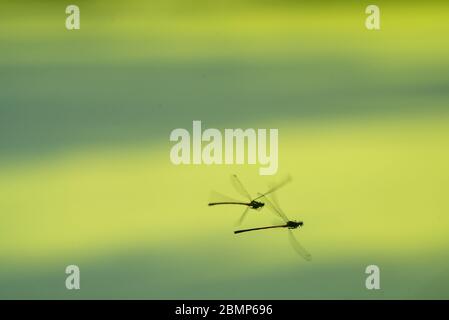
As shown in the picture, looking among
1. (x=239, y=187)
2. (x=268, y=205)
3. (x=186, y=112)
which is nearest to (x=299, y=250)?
(x=268, y=205)

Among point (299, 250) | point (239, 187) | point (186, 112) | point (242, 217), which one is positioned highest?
point (186, 112)

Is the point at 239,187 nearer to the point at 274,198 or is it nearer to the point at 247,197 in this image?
the point at 247,197

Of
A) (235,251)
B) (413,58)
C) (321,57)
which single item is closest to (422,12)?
(413,58)

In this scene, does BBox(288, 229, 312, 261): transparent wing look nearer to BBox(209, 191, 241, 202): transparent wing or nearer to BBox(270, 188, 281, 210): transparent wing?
BBox(270, 188, 281, 210): transparent wing

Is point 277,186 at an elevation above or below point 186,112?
below

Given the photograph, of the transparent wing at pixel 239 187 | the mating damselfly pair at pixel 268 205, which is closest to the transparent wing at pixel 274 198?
the mating damselfly pair at pixel 268 205

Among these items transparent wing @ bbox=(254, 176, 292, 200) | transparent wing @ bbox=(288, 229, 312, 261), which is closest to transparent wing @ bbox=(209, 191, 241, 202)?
transparent wing @ bbox=(254, 176, 292, 200)

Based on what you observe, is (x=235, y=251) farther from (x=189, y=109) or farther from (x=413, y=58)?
(x=413, y=58)
